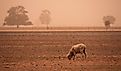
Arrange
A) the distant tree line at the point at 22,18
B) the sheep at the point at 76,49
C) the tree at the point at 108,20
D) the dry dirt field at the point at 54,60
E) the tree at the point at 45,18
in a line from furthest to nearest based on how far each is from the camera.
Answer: the tree at the point at 45,18, the distant tree line at the point at 22,18, the tree at the point at 108,20, the sheep at the point at 76,49, the dry dirt field at the point at 54,60

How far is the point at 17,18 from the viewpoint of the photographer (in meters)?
43.1

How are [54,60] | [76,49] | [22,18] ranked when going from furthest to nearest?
[22,18] → [54,60] → [76,49]

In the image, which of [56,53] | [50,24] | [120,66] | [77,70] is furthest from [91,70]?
[50,24]

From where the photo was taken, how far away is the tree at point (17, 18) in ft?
138

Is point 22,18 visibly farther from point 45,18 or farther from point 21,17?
point 45,18

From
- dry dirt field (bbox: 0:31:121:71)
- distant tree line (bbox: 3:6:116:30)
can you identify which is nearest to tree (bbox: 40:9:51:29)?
distant tree line (bbox: 3:6:116:30)

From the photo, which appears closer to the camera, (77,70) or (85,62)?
(77,70)

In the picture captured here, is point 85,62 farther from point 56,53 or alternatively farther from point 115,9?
point 115,9

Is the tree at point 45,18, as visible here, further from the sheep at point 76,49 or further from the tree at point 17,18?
the sheep at point 76,49

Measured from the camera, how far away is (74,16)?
1702 inches

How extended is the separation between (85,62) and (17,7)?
29.0m

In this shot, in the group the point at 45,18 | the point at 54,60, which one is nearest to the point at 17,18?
the point at 45,18

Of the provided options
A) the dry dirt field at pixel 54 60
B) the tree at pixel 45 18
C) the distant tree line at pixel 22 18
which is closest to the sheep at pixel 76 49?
the dry dirt field at pixel 54 60

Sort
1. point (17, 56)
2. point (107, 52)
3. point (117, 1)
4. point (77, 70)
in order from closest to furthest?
1. point (77, 70)
2. point (17, 56)
3. point (107, 52)
4. point (117, 1)
